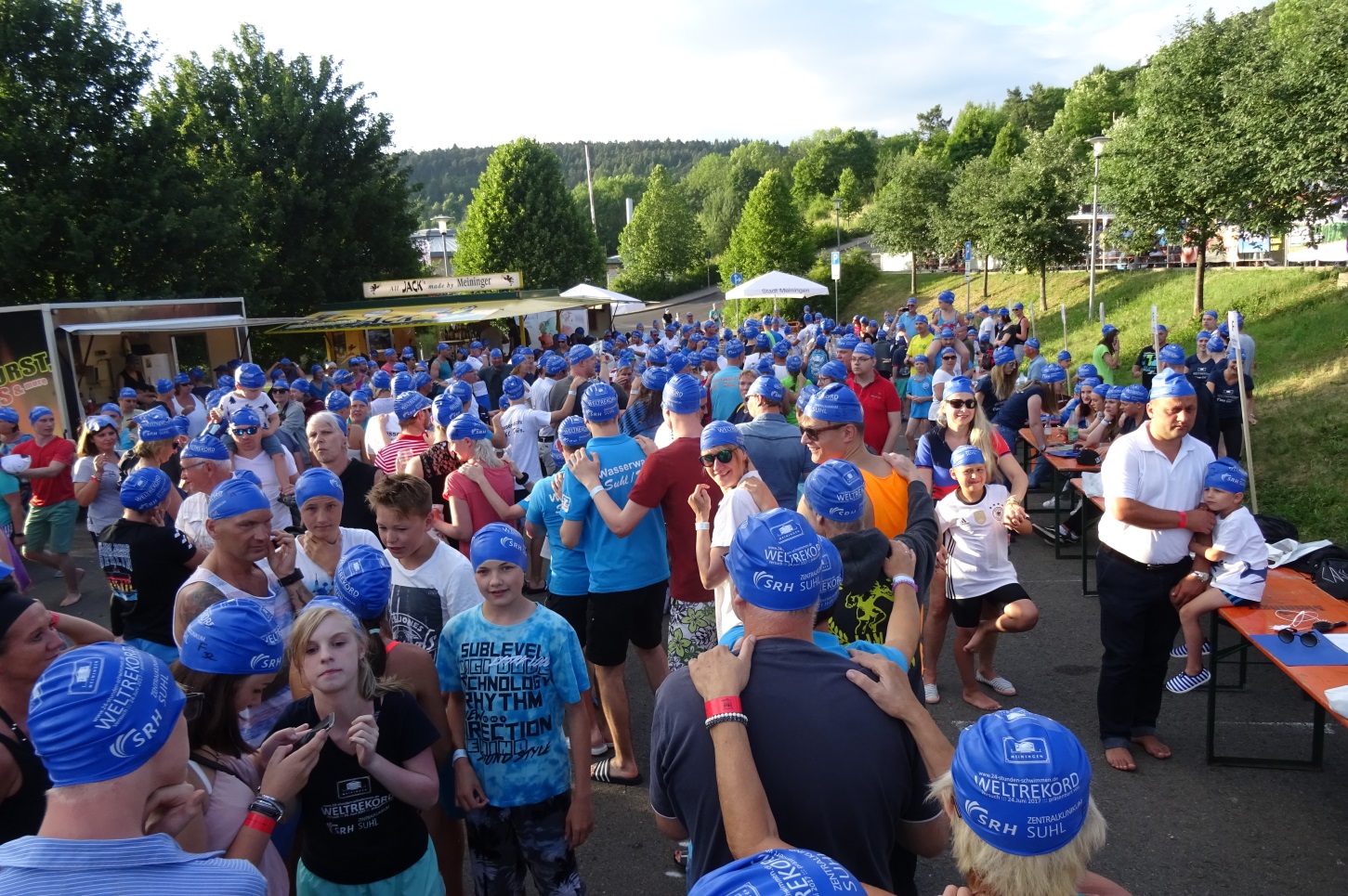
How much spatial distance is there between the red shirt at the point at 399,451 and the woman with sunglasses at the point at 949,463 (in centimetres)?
372

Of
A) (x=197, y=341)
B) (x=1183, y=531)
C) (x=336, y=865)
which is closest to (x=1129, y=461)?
(x=1183, y=531)

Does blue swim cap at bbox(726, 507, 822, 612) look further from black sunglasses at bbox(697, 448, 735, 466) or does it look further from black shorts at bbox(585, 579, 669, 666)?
black shorts at bbox(585, 579, 669, 666)

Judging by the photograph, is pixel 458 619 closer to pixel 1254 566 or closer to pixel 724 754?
pixel 724 754

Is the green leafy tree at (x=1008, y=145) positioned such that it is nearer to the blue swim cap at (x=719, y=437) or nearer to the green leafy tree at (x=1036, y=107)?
the green leafy tree at (x=1036, y=107)

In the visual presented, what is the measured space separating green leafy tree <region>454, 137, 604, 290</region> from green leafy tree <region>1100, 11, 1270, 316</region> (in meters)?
29.0

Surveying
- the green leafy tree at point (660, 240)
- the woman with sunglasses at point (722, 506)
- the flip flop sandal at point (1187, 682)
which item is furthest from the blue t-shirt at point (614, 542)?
the green leafy tree at point (660, 240)

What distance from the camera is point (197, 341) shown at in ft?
68.8

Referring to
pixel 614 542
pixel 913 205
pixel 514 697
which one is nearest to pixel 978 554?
pixel 614 542

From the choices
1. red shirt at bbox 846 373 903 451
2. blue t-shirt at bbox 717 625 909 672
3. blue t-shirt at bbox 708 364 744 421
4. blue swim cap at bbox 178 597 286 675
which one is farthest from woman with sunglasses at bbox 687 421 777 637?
blue t-shirt at bbox 708 364 744 421

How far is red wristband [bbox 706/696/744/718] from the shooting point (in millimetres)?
1879

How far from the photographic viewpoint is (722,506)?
12.4 feet

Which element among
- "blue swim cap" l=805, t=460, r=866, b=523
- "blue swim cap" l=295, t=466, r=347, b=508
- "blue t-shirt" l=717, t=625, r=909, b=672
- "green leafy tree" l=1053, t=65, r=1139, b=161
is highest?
"green leafy tree" l=1053, t=65, r=1139, b=161

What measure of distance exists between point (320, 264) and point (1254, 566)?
30504 millimetres

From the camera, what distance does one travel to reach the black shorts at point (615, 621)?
447 centimetres
